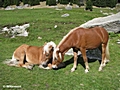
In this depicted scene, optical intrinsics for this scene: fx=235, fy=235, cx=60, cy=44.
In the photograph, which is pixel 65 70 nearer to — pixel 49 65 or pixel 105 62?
pixel 49 65

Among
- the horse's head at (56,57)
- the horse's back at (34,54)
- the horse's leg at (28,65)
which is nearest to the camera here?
the horse's head at (56,57)

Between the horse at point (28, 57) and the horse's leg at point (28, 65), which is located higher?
the horse at point (28, 57)

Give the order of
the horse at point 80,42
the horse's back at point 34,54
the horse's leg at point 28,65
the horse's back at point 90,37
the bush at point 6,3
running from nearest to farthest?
the horse at point 80,42
the horse's back at point 90,37
the horse's leg at point 28,65
the horse's back at point 34,54
the bush at point 6,3

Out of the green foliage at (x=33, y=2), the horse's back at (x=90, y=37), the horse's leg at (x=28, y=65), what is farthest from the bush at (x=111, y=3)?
the horse's leg at (x=28, y=65)

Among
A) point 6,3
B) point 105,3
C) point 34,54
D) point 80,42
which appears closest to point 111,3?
point 105,3

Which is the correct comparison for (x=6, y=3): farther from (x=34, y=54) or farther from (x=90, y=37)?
(x=90, y=37)

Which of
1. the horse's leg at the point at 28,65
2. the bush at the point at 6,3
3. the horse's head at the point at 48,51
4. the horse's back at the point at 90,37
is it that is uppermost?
the horse's back at the point at 90,37

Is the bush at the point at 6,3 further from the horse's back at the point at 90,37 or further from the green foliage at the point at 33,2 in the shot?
the horse's back at the point at 90,37

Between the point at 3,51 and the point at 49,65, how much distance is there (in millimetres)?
4089

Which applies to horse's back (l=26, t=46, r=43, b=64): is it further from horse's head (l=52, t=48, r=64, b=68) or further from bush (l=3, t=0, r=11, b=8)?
bush (l=3, t=0, r=11, b=8)

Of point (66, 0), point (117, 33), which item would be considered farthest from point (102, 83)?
point (66, 0)

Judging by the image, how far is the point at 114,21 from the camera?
45.1 feet

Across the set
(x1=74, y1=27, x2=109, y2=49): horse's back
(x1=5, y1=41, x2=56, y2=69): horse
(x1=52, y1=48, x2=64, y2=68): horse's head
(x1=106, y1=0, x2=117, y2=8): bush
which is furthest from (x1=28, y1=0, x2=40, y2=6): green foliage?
(x1=52, y1=48, x2=64, y2=68): horse's head

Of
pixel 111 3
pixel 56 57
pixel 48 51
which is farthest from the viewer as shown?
pixel 111 3
